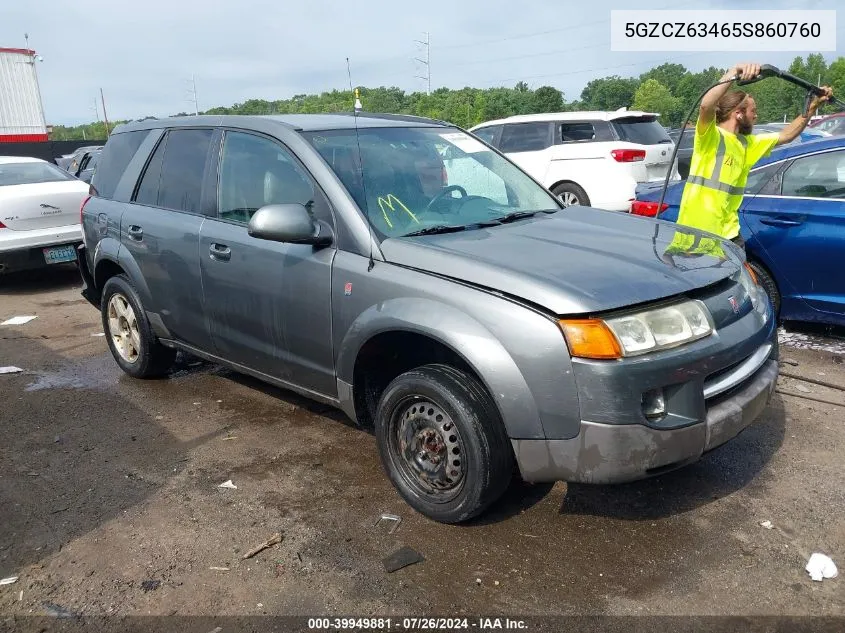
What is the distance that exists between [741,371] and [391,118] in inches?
98.2

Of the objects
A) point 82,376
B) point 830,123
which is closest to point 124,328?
point 82,376

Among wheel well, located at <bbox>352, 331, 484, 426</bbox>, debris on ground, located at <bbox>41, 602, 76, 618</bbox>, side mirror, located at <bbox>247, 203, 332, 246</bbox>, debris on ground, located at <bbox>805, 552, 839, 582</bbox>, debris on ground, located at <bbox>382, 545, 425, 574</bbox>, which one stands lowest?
debris on ground, located at <bbox>805, 552, 839, 582</bbox>

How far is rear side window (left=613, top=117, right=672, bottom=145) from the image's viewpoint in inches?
398

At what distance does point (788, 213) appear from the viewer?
5.36m

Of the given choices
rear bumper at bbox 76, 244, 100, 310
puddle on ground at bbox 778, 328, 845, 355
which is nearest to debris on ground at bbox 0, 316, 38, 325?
rear bumper at bbox 76, 244, 100, 310

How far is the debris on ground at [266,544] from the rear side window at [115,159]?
3225 millimetres

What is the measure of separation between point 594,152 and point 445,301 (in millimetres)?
7703

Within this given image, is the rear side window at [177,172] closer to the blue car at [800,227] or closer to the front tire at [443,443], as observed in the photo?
the front tire at [443,443]

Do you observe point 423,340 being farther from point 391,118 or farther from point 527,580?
point 391,118

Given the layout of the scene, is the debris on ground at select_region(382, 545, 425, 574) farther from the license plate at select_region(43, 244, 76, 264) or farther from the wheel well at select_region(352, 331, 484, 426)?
the license plate at select_region(43, 244, 76, 264)

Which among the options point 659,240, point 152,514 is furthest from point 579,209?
point 152,514

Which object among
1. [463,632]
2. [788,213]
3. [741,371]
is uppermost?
[788,213]

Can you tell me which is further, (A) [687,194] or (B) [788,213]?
(B) [788,213]

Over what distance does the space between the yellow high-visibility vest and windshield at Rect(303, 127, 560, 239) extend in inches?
47.7
